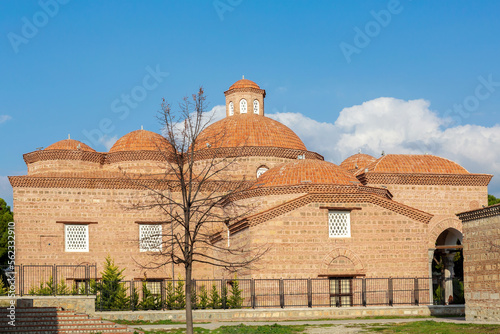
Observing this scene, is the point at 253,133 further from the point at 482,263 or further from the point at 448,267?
the point at 482,263

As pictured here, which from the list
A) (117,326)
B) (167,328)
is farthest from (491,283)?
(117,326)

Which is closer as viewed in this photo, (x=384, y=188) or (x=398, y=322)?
(x=398, y=322)

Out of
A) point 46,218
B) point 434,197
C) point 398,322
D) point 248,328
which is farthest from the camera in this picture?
point 434,197

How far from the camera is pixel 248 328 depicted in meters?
21.4

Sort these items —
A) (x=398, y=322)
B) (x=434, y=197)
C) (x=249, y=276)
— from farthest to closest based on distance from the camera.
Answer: (x=434, y=197)
(x=249, y=276)
(x=398, y=322)

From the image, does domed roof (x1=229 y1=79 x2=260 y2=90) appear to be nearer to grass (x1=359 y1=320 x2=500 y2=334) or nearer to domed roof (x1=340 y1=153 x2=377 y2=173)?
domed roof (x1=340 y1=153 x2=377 y2=173)

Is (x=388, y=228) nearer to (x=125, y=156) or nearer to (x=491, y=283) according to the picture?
(x=491, y=283)

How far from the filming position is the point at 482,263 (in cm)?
2216

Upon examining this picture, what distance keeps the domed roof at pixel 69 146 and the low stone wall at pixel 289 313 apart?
600 inches

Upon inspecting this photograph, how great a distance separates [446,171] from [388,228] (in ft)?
28.3

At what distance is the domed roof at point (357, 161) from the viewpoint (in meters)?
41.0

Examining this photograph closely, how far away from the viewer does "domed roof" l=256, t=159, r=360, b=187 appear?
31.8m

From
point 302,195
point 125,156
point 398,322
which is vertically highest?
point 125,156

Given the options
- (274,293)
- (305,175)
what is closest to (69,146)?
(305,175)
